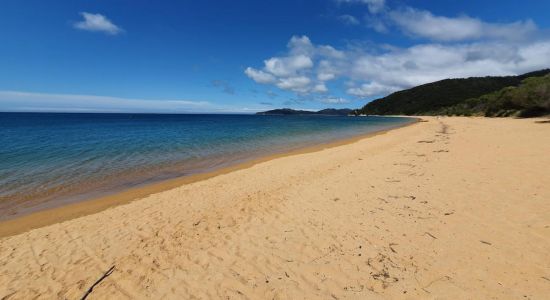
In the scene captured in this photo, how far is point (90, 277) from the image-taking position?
488 centimetres

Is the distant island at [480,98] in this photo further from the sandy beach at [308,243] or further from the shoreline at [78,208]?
the shoreline at [78,208]

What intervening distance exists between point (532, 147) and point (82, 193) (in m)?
21.4

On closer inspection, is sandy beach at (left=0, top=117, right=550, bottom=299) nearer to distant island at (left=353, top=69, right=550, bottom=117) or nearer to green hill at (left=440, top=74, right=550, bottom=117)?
green hill at (left=440, top=74, right=550, bottom=117)

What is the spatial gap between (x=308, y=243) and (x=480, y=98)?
9890 centimetres

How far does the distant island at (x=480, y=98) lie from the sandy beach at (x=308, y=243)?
4313cm

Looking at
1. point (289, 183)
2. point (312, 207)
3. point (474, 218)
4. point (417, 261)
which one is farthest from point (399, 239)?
point (289, 183)

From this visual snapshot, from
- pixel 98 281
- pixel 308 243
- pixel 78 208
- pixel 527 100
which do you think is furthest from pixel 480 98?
pixel 98 281

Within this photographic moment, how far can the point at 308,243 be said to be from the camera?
563 cm

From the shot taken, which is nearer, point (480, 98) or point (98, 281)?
point (98, 281)

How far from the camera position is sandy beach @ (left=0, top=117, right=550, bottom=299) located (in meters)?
4.22

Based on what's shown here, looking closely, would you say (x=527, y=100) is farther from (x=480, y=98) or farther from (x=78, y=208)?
(x=78, y=208)

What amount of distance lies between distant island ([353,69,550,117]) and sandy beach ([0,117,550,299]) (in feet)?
142

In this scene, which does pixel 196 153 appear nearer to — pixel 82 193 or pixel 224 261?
pixel 82 193

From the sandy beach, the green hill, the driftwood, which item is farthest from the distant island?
the driftwood
